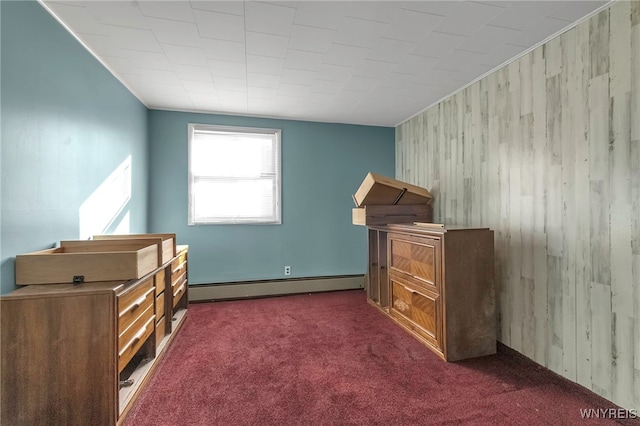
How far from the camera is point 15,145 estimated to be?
1476mm

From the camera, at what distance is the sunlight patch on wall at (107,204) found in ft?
7.07

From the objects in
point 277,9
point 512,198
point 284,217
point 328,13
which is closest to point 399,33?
point 328,13

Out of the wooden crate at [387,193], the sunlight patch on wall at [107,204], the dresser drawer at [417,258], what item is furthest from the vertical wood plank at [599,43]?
the sunlight patch on wall at [107,204]

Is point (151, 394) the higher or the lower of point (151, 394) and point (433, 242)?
the lower

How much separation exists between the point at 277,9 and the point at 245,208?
2.50m

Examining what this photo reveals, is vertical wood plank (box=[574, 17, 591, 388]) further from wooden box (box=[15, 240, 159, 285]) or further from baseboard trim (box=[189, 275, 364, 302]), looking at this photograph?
wooden box (box=[15, 240, 159, 285])

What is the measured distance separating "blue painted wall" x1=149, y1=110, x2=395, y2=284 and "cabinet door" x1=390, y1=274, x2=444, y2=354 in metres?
1.24

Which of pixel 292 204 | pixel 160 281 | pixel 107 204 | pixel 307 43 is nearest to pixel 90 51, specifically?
pixel 107 204

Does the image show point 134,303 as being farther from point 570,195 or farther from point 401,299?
point 570,195

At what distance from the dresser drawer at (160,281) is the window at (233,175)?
1328 mm

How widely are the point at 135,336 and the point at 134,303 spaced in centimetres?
21

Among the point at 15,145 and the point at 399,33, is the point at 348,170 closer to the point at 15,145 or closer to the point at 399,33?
the point at 399,33

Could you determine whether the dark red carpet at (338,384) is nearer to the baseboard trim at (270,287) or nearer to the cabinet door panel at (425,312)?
the cabinet door panel at (425,312)

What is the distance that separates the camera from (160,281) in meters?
2.29
